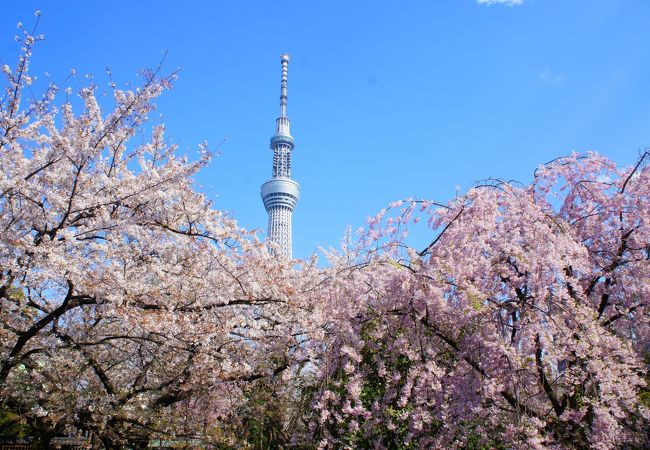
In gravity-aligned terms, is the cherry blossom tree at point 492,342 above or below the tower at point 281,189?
below

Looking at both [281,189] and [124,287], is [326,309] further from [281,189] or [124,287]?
[281,189]

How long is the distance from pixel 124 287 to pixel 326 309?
2.44 metres

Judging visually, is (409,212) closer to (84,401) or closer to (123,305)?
(123,305)

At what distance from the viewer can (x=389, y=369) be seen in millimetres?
5434

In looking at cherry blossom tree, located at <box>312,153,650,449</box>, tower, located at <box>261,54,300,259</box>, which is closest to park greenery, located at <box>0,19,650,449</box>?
cherry blossom tree, located at <box>312,153,650,449</box>

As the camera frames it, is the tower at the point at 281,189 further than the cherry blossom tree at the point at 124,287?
Yes

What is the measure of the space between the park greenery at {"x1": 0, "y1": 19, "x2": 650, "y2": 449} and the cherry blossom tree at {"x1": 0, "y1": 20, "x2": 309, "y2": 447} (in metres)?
0.03

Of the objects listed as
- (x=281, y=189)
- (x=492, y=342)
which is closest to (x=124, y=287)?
(x=492, y=342)

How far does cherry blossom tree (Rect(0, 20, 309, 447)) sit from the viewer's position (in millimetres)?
5258

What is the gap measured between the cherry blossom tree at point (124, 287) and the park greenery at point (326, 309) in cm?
3

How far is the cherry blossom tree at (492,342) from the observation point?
191 inches

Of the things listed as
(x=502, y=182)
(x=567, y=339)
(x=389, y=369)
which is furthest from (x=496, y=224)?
(x=389, y=369)

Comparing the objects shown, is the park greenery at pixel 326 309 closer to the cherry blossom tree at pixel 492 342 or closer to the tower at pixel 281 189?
the cherry blossom tree at pixel 492 342

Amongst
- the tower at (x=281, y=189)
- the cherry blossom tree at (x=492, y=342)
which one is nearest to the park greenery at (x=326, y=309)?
the cherry blossom tree at (x=492, y=342)
